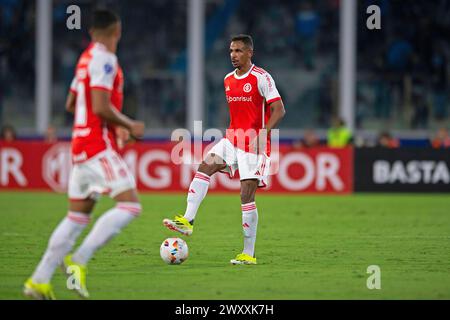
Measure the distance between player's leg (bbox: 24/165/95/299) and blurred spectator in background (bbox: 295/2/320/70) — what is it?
22.3 metres

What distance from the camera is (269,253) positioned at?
1112 cm

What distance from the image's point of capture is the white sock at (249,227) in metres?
10.2

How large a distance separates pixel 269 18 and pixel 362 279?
21047mm

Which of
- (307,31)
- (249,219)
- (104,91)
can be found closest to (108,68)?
(104,91)

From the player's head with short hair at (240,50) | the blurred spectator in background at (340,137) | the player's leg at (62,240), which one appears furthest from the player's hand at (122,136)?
the blurred spectator in background at (340,137)

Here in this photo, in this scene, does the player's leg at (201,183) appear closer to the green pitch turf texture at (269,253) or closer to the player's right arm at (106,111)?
the green pitch turf texture at (269,253)

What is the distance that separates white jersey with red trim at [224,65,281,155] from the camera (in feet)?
33.9

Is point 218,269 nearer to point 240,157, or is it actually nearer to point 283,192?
point 240,157

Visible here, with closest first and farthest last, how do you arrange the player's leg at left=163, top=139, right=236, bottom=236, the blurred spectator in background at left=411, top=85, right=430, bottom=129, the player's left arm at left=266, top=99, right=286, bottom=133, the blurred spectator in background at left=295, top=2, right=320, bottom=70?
1. the player's left arm at left=266, top=99, right=286, bottom=133
2. the player's leg at left=163, top=139, right=236, bottom=236
3. the blurred spectator in background at left=411, top=85, right=430, bottom=129
4. the blurred spectator in background at left=295, top=2, right=320, bottom=70

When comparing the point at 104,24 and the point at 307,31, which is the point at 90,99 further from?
the point at 307,31

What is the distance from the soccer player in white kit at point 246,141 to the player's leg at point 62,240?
2.62m

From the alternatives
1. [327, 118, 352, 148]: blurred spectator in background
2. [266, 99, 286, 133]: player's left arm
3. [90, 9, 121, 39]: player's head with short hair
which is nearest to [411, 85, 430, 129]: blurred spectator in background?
[327, 118, 352, 148]: blurred spectator in background

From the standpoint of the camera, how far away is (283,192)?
21938mm

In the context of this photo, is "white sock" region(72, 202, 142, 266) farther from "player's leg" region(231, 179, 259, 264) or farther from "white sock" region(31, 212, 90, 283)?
"player's leg" region(231, 179, 259, 264)
